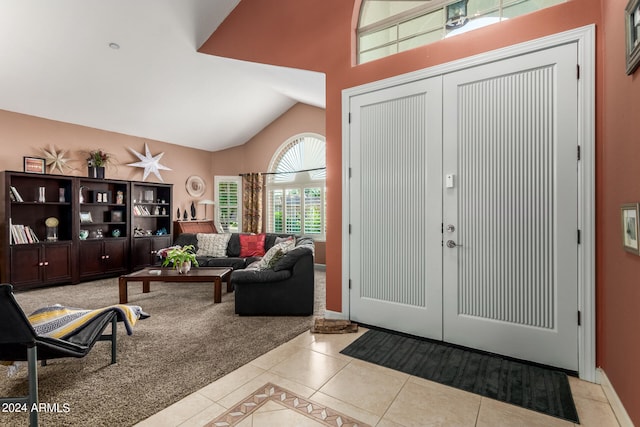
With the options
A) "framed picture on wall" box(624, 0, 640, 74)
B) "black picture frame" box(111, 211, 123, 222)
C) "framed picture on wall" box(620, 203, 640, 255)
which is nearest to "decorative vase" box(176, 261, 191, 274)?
"black picture frame" box(111, 211, 123, 222)

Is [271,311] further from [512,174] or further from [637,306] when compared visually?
[637,306]

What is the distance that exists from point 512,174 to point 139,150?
6.85 m

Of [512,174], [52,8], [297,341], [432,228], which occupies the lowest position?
[297,341]

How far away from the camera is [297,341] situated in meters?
2.85

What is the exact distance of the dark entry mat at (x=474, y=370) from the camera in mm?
1951

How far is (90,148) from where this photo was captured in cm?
570

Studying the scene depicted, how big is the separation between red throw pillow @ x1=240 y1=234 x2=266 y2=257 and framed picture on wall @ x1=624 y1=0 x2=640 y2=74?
549cm

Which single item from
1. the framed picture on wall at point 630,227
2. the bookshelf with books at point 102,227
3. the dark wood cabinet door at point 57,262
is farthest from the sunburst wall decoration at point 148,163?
the framed picture on wall at point 630,227

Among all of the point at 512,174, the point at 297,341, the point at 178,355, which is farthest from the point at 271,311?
the point at 512,174

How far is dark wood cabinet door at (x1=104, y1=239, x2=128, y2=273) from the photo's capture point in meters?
5.60

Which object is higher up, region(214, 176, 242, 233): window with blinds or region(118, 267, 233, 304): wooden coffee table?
region(214, 176, 242, 233): window with blinds

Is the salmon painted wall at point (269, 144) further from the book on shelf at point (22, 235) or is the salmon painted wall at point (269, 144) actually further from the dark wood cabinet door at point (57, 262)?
the book on shelf at point (22, 235)

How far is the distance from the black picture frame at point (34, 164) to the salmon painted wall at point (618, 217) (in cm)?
716

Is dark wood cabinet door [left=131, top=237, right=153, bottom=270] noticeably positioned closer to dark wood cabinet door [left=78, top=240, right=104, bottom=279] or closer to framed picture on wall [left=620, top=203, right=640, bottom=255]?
dark wood cabinet door [left=78, top=240, right=104, bottom=279]
